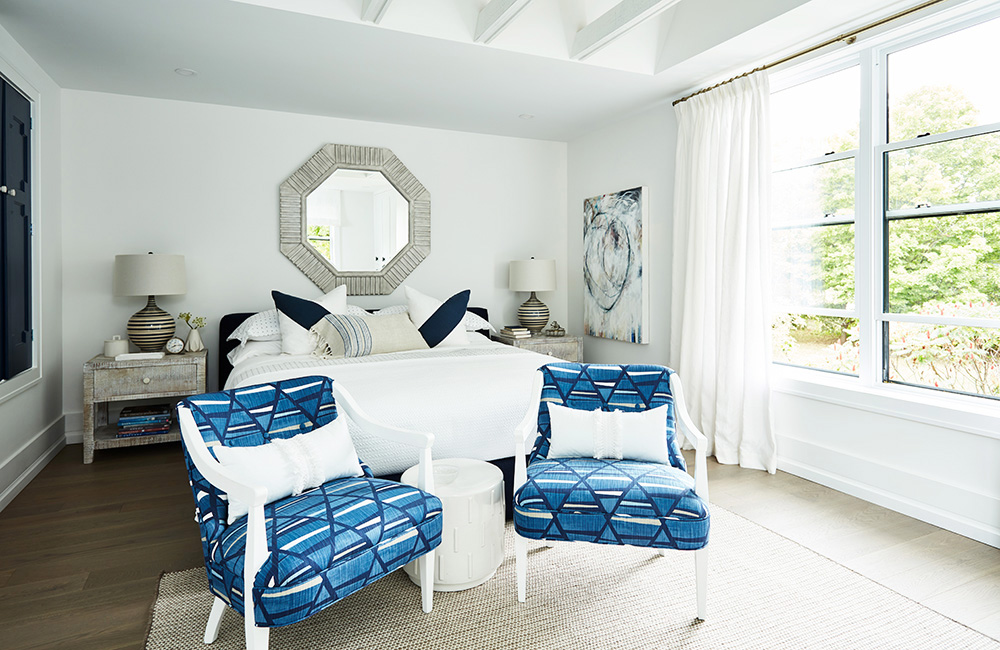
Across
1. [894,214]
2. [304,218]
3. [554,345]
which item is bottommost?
[554,345]

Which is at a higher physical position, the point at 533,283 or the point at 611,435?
the point at 533,283

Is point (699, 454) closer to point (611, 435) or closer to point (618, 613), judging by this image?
point (611, 435)

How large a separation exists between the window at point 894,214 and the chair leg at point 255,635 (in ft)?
10.3

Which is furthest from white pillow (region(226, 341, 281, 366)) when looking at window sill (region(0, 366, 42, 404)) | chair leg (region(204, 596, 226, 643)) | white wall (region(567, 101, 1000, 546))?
white wall (region(567, 101, 1000, 546))

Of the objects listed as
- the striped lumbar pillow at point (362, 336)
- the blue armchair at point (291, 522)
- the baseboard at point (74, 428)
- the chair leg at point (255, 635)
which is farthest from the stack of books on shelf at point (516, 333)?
the chair leg at point (255, 635)

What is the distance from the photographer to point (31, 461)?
355 cm

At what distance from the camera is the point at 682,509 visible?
6.68 ft

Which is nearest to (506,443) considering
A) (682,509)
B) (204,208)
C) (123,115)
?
(682,509)

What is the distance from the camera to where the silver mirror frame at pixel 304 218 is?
15.4 feet

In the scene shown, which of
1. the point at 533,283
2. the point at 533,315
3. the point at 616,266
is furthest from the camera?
the point at 533,315

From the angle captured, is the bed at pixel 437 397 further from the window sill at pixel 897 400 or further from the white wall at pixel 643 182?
the window sill at pixel 897 400

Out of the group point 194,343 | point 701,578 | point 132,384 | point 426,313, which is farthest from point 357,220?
point 701,578

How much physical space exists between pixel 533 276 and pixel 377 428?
3.06 m

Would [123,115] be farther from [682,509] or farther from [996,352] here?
[996,352]
